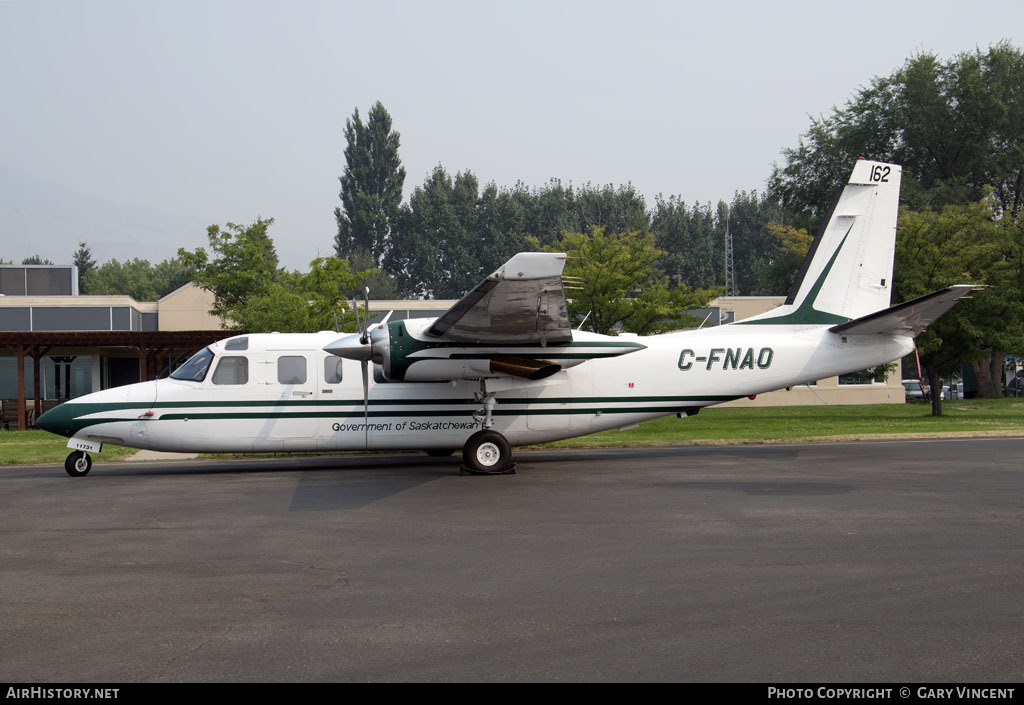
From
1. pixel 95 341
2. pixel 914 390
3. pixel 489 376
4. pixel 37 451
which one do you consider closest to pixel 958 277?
pixel 489 376

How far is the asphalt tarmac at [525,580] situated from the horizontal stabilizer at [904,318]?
3.02 m

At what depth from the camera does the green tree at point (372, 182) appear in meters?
84.9

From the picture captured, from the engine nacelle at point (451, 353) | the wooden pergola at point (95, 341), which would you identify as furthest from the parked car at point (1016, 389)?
the engine nacelle at point (451, 353)

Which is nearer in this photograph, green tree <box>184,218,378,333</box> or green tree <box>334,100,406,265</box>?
green tree <box>184,218,378,333</box>

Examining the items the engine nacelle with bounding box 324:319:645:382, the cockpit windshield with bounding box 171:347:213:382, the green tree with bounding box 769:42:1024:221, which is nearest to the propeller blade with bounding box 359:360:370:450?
the engine nacelle with bounding box 324:319:645:382

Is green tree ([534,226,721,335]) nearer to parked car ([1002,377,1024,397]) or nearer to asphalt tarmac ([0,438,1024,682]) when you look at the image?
asphalt tarmac ([0,438,1024,682])

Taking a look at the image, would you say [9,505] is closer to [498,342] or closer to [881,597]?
[498,342]

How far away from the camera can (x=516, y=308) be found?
1352 cm

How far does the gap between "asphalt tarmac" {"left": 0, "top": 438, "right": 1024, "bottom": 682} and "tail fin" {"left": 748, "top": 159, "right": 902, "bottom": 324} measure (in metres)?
4.77

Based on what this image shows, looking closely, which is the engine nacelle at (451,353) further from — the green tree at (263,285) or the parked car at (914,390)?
the parked car at (914,390)

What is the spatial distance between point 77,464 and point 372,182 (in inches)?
2886

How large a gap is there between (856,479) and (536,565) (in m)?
7.50

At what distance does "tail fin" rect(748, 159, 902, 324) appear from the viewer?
17.6 meters
